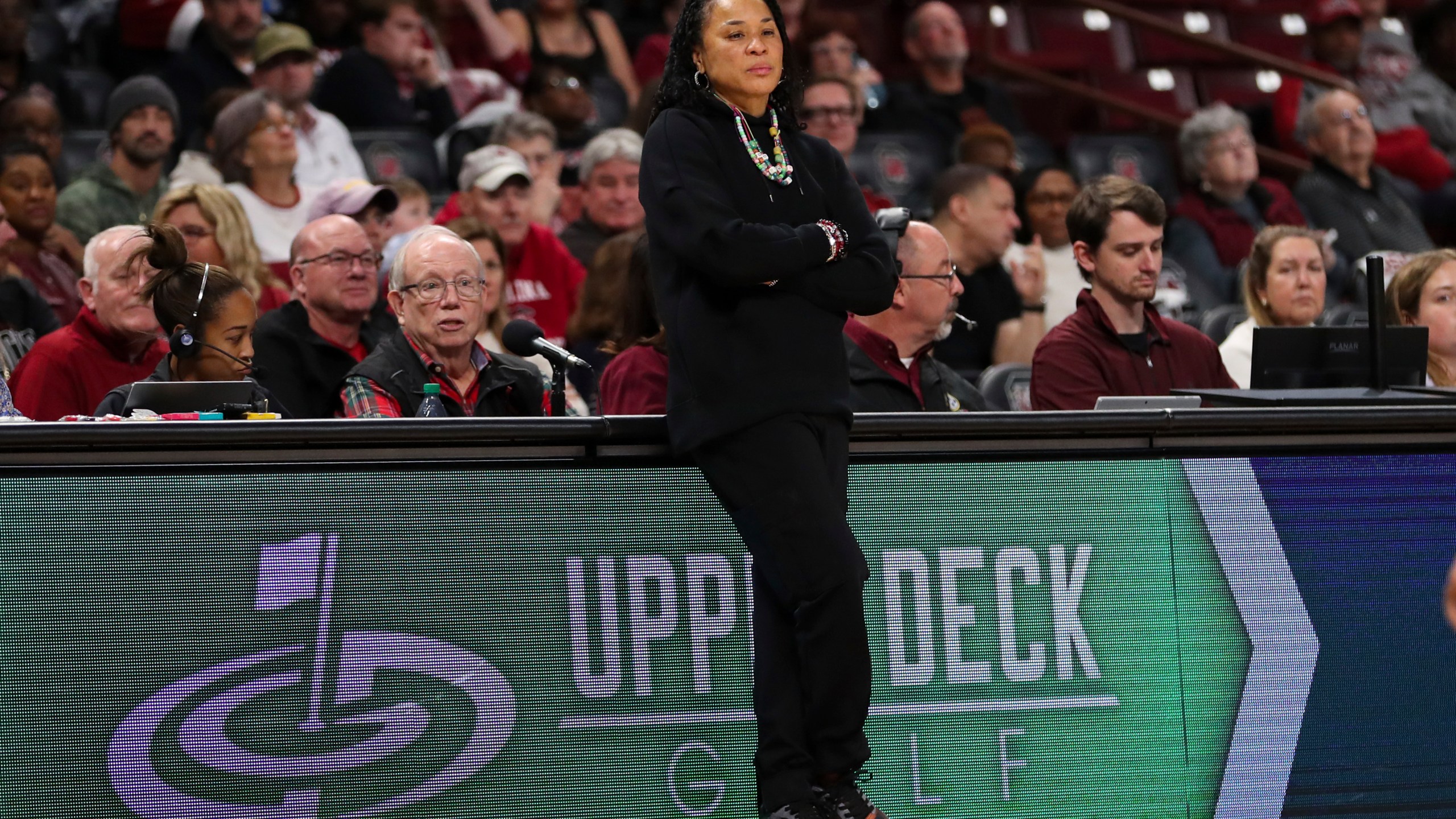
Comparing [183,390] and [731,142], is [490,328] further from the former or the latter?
[731,142]

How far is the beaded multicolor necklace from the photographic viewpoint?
10.3ft

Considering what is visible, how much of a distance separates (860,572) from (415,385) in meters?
1.50

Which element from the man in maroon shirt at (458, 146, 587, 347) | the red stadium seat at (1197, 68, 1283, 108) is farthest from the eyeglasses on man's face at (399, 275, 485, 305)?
the red stadium seat at (1197, 68, 1283, 108)

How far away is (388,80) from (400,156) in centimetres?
59

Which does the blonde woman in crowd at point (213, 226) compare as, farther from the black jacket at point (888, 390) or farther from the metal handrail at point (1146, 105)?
the metal handrail at point (1146, 105)

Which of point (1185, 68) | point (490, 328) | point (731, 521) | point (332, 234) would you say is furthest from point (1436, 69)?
point (731, 521)

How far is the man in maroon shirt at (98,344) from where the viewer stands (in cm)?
446

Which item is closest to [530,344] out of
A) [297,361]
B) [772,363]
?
[772,363]

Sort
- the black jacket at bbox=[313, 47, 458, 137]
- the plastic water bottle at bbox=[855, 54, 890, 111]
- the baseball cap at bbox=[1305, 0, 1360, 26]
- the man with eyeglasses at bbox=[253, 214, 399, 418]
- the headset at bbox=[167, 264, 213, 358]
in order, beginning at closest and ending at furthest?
the headset at bbox=[167, 264, 213, 358] → the man with eyeglasses at bbox=[253, 214, 399, 418] → the black jacket at bbox=[313, 47, 458, 137] → the plastic water bottle at bbox=[855, 54, 890, 111] → the baseball cap at bbox=[1305, 0, 1360, 26]

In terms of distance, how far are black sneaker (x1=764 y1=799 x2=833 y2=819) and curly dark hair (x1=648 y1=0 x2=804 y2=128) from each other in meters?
1.27

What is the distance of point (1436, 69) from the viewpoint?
11328mm

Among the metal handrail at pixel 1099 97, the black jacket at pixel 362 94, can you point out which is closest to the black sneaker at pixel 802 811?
the black jacket at pixel 362 94

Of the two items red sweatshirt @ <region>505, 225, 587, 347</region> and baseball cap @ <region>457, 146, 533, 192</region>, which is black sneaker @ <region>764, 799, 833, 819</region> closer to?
red sweatshirt @ <region>505, 225, 587, 347</region>

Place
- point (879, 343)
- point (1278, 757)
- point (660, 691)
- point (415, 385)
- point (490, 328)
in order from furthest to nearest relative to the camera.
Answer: point (490, 328) → point (879, 343) → point (415, 385) → point (1278, 757) → point (660, 691)
